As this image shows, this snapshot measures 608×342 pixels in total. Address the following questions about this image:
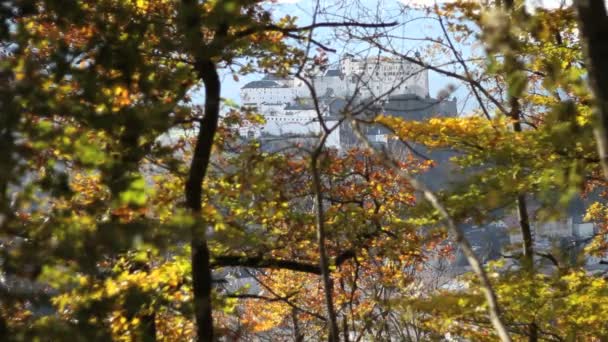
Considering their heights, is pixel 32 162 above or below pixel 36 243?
above

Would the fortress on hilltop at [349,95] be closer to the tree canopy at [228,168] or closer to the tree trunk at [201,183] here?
the tree canopy at [228,168]

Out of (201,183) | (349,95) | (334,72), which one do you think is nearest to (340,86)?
(334,72)

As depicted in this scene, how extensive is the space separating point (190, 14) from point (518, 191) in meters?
3.69

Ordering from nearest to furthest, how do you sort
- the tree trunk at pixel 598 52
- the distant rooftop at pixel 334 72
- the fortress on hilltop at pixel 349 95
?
the tree trunk at pixel 598 52 < the fortress on hilltop at pixel 349 95 < the distant rooftop at pixel 334 72

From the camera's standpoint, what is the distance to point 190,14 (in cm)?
Answer: 418

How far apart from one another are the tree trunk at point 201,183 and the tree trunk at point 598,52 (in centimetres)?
301

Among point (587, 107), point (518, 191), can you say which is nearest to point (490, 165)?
point (518, 191)

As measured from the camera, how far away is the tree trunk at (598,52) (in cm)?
292

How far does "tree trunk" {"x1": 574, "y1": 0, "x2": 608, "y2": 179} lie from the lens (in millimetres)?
2920

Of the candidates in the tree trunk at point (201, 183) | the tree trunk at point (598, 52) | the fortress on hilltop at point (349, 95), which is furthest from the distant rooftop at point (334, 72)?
the tree trunk at point (598, 52)

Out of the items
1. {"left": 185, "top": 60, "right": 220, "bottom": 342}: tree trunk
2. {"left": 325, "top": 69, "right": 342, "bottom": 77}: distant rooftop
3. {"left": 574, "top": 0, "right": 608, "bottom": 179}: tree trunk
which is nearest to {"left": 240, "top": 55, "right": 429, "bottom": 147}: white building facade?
{"left": 325, "top": 69, "right": 342, "bottom": 77}: distant rooftop

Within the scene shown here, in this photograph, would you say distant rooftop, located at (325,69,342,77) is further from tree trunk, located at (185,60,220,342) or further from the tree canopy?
tree trunk, located at (185,60,220,342)

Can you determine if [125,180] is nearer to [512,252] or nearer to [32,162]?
[32,162]

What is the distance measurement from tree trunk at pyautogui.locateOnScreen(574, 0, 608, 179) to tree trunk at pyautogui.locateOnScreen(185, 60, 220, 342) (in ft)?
9.87
